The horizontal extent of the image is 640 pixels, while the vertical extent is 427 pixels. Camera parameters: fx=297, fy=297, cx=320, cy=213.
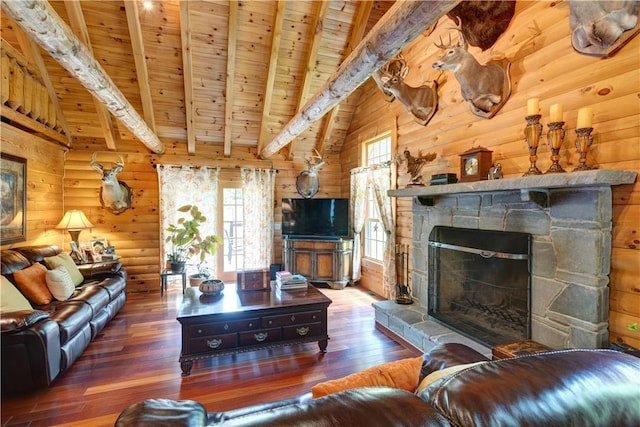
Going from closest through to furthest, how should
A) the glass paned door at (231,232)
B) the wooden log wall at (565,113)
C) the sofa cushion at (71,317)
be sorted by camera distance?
1. the wooden log wall at (565,113)
2. the sofa cushion at (71,317)
3. the glass paned door at (231,232)

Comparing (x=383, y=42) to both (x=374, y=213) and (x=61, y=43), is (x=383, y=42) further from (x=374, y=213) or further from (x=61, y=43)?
(x=374, y=213)

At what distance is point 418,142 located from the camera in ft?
12.7

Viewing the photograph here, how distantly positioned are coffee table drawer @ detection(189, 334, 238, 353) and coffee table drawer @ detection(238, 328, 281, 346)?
0.23 feet

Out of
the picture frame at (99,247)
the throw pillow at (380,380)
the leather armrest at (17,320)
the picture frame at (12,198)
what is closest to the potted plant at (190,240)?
the picture frame at (99,247)

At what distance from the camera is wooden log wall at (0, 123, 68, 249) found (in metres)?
3.57

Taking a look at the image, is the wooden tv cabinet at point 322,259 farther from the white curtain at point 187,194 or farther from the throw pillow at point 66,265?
the throw pillow at point 66,265

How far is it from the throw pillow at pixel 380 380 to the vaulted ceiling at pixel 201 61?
3553 mm

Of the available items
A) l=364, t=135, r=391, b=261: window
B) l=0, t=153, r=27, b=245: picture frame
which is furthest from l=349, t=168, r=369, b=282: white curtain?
l=0, t=153, r=27, b=245: picture frame

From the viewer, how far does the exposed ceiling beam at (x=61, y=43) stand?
5.40 feet

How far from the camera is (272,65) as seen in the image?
14.0ft

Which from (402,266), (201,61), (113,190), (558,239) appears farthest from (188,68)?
(558,239)

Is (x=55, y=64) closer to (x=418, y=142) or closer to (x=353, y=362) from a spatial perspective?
(x=418, y=142)

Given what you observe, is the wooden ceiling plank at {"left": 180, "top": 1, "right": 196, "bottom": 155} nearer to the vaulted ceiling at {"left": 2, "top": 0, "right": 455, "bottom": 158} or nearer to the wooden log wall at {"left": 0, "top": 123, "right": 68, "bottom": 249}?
the vaulted ceiling at {"left": 2, "top": 0, "right": 455, "bottom": 158}

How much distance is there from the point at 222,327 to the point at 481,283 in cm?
250
